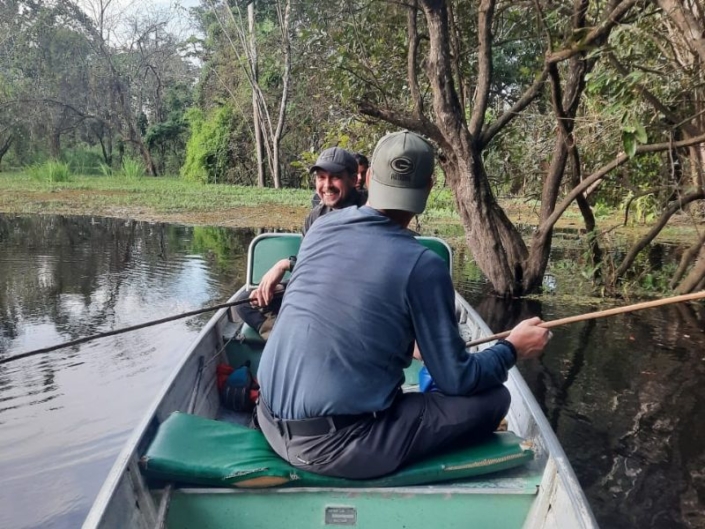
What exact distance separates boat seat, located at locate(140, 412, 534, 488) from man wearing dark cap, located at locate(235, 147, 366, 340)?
5.54 feet

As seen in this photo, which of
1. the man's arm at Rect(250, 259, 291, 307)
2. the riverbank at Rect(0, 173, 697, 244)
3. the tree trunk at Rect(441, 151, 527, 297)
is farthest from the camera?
the riverbank at Rect(0, 173, 697, 244)

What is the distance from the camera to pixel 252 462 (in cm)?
249

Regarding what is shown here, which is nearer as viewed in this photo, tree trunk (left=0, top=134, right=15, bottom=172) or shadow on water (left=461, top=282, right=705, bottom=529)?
shadow on water (left=461, top=282, right=705, bottom=529)

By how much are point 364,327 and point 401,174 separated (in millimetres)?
530

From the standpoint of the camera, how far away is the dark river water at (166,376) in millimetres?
4238

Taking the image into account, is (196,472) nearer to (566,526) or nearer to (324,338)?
(324,338)

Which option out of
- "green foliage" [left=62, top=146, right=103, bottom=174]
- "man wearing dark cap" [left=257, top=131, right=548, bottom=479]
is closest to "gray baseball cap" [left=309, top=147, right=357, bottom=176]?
"man wearing dark cap" [left=257, top=131, right=548, bottom=479]

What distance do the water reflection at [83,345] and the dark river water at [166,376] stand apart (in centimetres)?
1

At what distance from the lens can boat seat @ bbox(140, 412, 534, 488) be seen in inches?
96.2

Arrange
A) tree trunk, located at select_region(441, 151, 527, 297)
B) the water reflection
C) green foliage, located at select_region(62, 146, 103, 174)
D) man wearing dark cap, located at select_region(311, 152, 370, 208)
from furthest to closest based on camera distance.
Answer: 1. green foliage, located at select_region(62, 146, 103, 174)
2. tree trunk, located at select_region(441, 151, 527, 297)
3. man wearing dark cap, located at select_region(311, 152, 370, 208)
4. the water reflection

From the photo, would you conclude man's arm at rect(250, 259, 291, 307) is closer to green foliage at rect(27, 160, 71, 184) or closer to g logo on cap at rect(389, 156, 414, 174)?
g logo on cap at rect(389, 156, 414, 174)

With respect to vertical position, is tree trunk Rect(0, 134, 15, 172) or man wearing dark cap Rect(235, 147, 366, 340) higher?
tree trunk Rect(0, 134, 15, 172)

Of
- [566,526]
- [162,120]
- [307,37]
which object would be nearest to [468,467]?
[566,526]

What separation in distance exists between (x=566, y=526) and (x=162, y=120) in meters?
34.8
